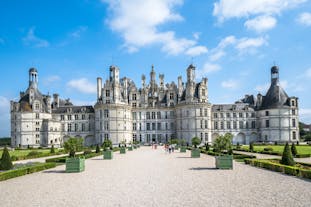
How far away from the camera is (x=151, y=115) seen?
76.6 metres

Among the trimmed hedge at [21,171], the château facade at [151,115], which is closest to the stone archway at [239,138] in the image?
the château facade at [151,115]

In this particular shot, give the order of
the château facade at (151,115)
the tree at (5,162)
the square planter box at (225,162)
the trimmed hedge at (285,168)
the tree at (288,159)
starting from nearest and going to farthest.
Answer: the trimmed hedge at (285,168) → the tree at (288,159) → the square planter box at (225,162) → the tree at (5,162) → the château facade at (151,115)

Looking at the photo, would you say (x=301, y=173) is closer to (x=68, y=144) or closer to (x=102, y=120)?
(x=68, y=144)

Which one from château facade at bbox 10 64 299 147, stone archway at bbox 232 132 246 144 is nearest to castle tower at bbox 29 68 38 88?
château facade at bbox 10 64 299 147

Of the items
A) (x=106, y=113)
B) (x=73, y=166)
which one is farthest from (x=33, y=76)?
(x=73, y=166)

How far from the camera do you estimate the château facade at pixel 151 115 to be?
228 ft

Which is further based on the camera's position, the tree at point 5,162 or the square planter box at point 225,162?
the tree at point 5,162

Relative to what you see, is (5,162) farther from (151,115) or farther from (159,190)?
(151,115)

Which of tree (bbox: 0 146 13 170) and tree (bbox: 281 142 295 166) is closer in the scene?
tree (bbox: 281 142 295 166)

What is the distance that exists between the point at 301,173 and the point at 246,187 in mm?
4890

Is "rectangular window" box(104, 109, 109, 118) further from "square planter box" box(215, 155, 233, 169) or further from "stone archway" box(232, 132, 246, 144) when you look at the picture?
"square planter box" box(215, 155, 233, 169)

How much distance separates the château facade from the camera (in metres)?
69.4

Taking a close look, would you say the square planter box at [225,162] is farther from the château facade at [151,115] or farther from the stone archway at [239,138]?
the stone archway at [239,138]

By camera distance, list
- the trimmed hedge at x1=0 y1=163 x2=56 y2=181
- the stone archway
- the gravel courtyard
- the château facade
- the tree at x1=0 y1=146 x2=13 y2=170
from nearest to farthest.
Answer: the gravel courtyard, the trimmed hedge at x1=0 y1=163 x2=56 y2=181, the tree at x1=0 y1=146 x2=13 y2=170, the château facade, the stone archway
